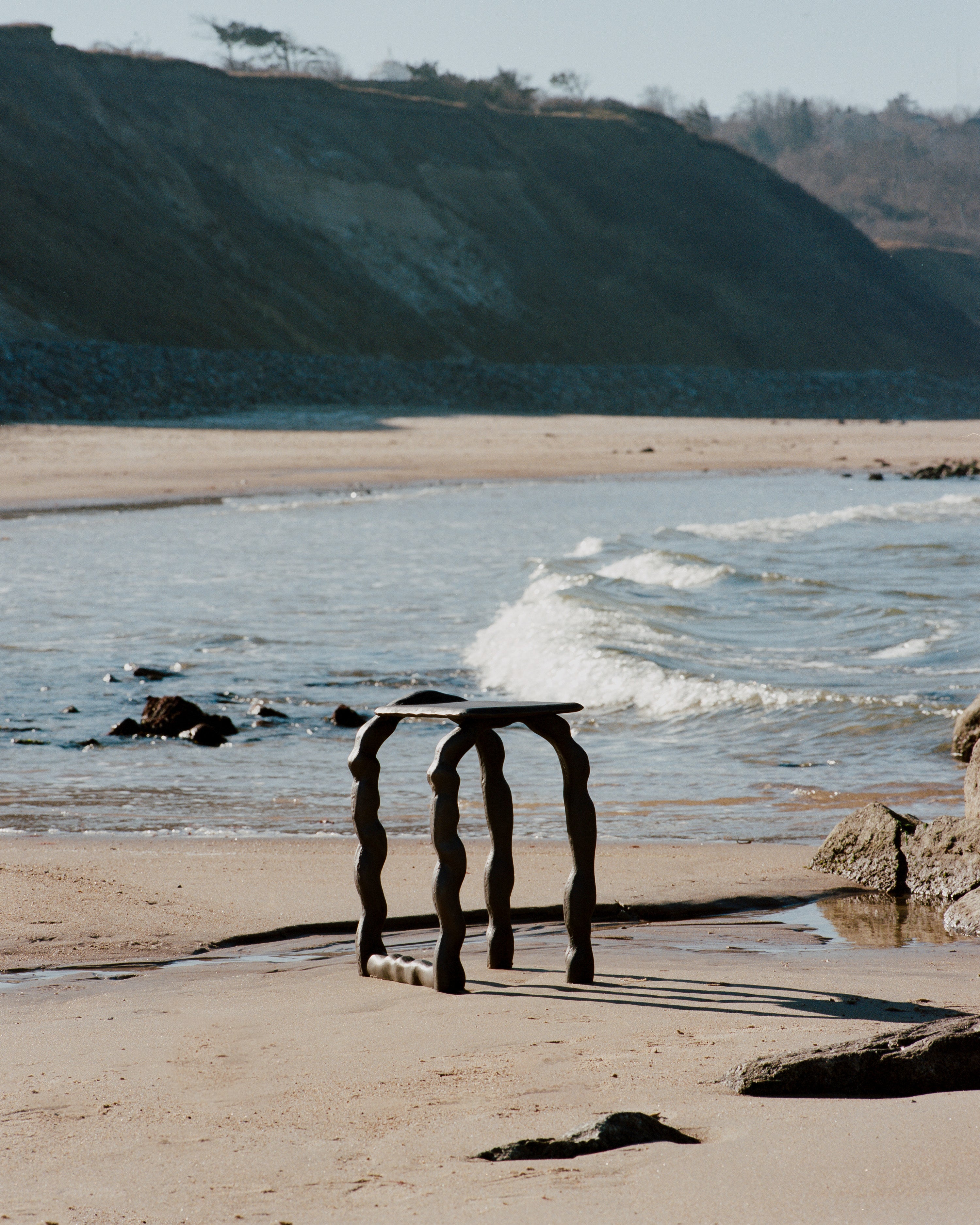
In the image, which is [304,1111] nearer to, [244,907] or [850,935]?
[244,907]

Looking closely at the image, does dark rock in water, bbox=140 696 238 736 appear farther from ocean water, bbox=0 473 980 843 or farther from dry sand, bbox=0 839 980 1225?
dry sand, bbox=0 839 980 1225

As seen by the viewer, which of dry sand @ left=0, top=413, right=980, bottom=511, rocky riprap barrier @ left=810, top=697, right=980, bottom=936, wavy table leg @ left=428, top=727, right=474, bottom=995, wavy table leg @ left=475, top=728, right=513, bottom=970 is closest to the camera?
wavy table leg @ left=428, top=727, right=474, bottom=995

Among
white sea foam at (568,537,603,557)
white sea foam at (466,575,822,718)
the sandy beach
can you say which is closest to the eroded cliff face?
white sea foam at (568,537,603,557)

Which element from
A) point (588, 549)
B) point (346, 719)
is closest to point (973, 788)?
point (346, 719)

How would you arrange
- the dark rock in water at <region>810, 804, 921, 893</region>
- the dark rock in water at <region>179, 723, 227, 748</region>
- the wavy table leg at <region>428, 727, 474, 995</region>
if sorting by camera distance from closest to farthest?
the wavy table leg at <region>428, 727, 474, 995</region>
the dark rock in water at <region>810, 804, 921, 893</region>
the dark rock in water at <region>179, 723, 227, 748</region>

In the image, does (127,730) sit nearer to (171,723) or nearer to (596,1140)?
(171,723)

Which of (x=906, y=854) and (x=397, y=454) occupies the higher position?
(x=397, y=454)

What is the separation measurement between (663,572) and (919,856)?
1123cm

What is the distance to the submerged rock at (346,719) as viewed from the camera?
9.39m

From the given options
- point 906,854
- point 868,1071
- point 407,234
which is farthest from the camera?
point 407,234

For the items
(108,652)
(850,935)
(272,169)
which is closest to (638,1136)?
(850,935)

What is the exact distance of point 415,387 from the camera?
5659 cm

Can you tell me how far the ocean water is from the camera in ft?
24.6

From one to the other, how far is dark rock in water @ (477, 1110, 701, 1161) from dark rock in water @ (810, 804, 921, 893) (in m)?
2.88
